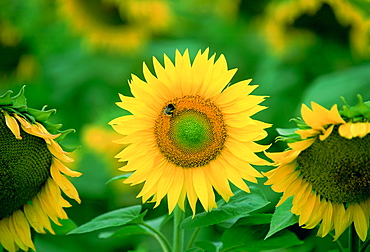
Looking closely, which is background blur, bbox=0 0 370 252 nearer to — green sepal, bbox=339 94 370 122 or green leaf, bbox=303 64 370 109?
green leaf, bbox=303 64 370 109

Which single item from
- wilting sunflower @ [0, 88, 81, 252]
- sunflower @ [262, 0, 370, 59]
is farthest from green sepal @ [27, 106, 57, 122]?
sunflower @ [262, 0, 370, 59]

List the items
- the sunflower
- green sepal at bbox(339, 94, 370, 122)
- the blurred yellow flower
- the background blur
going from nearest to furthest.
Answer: green sepal at bbox(339, 94, 370, 122) < the background blur < the sunflower < the blurred yellow flower

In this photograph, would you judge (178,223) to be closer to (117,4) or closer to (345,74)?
(345,74)

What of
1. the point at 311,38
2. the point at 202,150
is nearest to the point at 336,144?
the point at 202,150

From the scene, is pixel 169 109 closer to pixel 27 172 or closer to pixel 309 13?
pixel 27 172

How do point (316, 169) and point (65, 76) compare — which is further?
point (65, 76)

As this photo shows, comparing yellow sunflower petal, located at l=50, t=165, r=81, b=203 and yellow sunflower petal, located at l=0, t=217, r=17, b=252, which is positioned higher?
yellow sunflower petal, located at l=50, t=165, r=81, b=203
